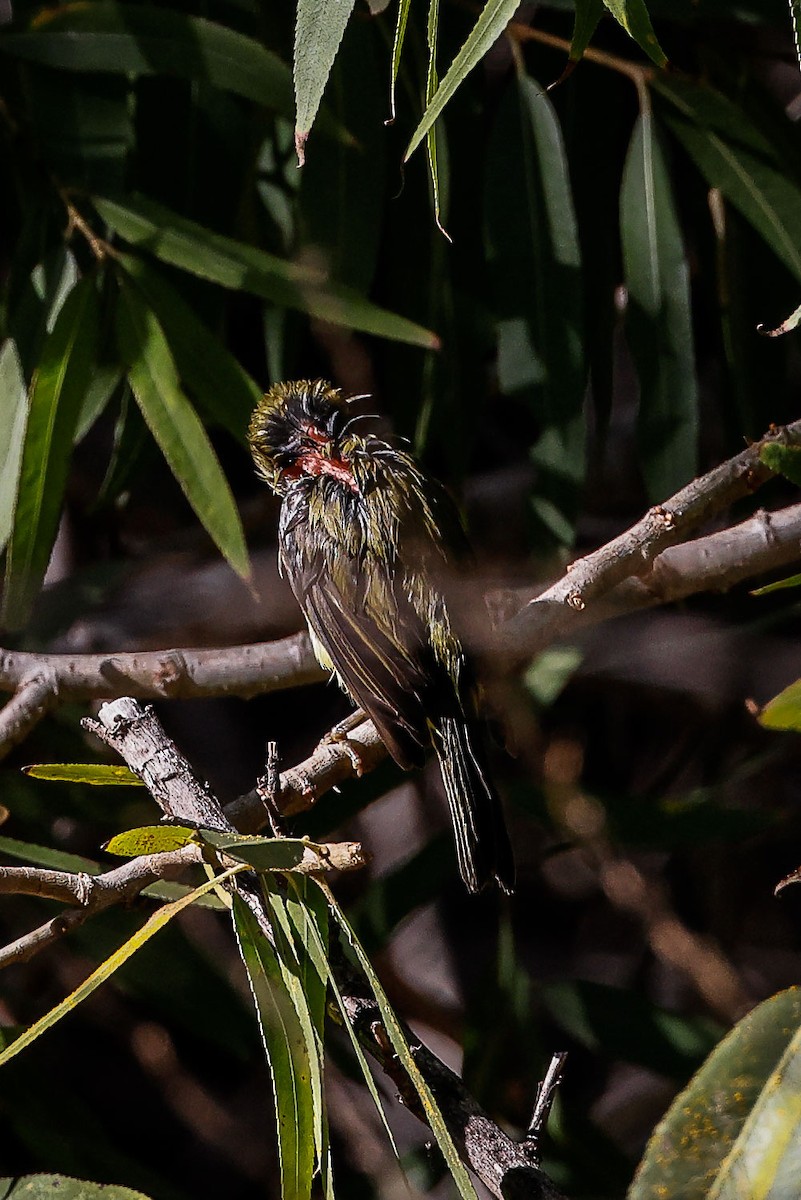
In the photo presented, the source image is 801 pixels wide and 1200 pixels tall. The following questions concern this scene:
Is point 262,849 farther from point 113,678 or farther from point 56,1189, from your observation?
point 113,678

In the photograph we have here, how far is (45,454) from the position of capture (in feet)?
8.19

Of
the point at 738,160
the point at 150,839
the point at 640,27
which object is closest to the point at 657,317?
the point at 738,160

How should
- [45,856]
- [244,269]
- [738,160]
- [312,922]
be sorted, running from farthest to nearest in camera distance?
[738,160] → [244,269] → [45,856] → [312,922]

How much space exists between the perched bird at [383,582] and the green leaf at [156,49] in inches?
26.6

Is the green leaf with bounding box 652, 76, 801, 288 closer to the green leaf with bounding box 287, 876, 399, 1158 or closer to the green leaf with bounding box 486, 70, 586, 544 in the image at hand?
the green leaf with bounding box 486, 70, 586, 544

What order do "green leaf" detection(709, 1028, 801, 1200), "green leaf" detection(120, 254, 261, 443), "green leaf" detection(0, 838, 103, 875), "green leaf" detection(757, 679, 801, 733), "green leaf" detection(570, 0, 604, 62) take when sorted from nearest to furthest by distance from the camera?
"green leaf" detection(709, 1028, 801, 1200) → "green leaf" detection(757, 679, 801, 733) → "green leaf" detection(570, 0, 604, 62) → "green leaf" detection(0, 838, 103, 875) → "green leaf" detection(120, 254, 261, 443)

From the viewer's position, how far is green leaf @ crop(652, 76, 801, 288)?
285 cm

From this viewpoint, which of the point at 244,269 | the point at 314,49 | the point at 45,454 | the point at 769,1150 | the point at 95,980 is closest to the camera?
the point at 769,1150

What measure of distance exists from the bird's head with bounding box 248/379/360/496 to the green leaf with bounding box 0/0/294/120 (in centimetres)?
62

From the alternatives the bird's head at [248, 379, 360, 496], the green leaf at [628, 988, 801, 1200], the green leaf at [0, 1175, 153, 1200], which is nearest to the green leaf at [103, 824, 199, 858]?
the green leaf at [0, 1175, 153, 1200]

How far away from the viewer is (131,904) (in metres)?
1.77

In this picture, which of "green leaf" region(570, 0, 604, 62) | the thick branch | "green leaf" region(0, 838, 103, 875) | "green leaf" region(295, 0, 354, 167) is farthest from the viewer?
"green leaf" region(0, 838, 103, 875)

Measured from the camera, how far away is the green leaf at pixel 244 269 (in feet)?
8.42

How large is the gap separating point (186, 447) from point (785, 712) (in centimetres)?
146
